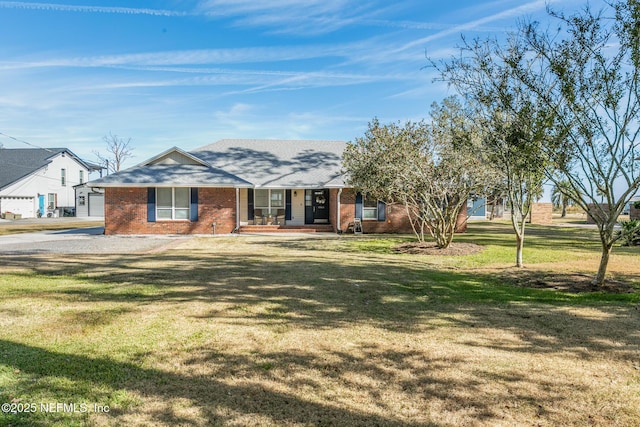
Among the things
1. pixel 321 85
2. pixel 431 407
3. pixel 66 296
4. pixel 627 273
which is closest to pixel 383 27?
pixel 321 85

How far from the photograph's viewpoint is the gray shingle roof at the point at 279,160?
2320 centimetres

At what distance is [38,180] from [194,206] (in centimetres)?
2867

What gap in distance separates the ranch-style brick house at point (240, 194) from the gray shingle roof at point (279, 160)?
0.06m

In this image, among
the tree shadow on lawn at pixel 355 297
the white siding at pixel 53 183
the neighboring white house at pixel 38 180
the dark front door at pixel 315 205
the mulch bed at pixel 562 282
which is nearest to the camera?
the tree shadow on lawn at pixel 355 297

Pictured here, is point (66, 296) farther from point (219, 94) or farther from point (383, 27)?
point (219, 94)

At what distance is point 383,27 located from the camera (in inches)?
697

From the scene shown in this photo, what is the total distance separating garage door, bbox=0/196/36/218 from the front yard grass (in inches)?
1423

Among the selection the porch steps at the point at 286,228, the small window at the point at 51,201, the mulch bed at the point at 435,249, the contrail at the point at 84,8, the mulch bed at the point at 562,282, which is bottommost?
the mulch bed at the point at 562,282

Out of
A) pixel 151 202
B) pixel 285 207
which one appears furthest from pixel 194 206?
pixel 285 207

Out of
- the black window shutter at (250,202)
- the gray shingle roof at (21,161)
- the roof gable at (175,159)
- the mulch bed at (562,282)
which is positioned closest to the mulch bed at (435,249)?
the mulch bed at (562,282)

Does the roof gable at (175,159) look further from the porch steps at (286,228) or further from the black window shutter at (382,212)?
the black window shutter at (382,212)

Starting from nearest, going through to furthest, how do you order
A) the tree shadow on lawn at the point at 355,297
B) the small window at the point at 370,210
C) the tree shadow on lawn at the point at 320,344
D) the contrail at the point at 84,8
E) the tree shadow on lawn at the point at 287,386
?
the tree shadow on lawn at the point at 287,386
the tree shadow on lawn at the point at 320,344
the tree shadow on lawn at the point at 355,297
the contrail at the point at 84,8
the small window at the point at 370,210

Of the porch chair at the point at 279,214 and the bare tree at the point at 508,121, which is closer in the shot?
the bare tree at the point at 508,121

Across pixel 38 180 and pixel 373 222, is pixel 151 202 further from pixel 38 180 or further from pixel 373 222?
pixel 38 180
